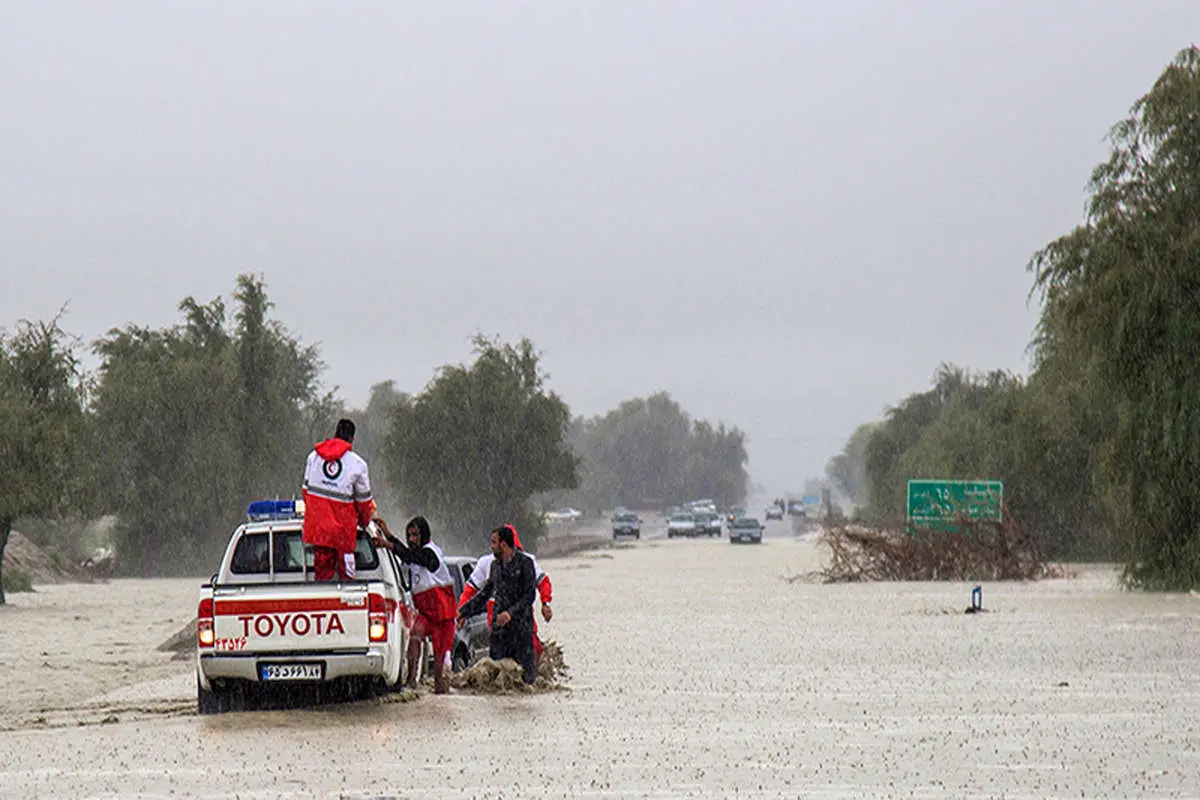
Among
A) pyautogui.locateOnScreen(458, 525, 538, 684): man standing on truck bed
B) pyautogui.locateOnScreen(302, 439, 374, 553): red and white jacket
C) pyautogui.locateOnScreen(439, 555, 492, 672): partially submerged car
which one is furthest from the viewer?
pyautogui.locateOnScreen(439, 555, 492, 672): partially submerged car

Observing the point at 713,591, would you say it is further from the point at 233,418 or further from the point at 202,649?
the point at 202,649

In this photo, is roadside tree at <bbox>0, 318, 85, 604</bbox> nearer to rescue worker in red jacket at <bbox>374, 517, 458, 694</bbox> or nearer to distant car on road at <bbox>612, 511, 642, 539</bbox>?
rescue worker in red jacket at <bbox>374, 517, 458, 694</bbox>

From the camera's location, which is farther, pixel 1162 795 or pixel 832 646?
pixel 832 646

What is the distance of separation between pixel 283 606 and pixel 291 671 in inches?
21.4

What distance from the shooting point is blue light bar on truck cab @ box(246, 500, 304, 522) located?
1711cm

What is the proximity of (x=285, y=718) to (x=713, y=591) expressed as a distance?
109ft

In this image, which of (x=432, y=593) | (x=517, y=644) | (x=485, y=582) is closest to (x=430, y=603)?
(x=432, y=593)

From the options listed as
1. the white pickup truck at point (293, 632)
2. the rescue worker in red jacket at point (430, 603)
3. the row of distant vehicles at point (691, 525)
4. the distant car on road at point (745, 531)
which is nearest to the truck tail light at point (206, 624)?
the white pickup truck at point (293, 632)

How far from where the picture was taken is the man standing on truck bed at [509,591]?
17.9 meters

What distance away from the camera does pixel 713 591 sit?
48781mm

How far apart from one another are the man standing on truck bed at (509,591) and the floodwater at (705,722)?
2.30ft

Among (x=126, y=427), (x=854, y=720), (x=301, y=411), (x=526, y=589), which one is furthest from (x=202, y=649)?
(x=301, y=411)

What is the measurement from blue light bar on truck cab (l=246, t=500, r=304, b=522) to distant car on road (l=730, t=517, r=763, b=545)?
84635mm

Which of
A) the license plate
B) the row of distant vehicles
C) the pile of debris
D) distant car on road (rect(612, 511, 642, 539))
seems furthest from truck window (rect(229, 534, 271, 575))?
distant car on road (rect(612, 511, 642, 539))
